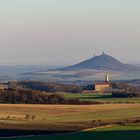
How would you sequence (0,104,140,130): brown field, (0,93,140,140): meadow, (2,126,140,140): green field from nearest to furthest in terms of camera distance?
(2,126,140,140): green field
(0,93,140,140): meadow
(0,104,140,130): brown field

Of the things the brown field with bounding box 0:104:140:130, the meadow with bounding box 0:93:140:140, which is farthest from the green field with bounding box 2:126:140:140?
the brown field with bounding box 0:104:140:130

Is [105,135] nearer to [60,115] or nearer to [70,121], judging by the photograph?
[70,121]

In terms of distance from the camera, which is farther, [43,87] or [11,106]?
[43,87]

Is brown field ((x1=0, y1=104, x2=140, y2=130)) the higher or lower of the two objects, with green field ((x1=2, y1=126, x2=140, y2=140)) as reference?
higher

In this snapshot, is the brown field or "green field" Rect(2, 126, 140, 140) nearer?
"green field" Rect(2, 126, 140, 140)

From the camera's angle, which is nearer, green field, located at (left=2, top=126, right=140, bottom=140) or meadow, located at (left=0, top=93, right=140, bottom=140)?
green field, located at (left=2, top=126, right=140, bottom=140)

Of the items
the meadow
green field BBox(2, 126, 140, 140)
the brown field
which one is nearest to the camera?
green field BBox(2, 126, 140, 140)

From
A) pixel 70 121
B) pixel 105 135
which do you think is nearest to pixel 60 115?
pixel 70 121

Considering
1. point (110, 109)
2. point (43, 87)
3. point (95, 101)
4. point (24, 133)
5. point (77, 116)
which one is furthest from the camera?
point (43, 87)

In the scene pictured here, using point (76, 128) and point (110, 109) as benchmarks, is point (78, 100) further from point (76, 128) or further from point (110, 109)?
point (76, 128)

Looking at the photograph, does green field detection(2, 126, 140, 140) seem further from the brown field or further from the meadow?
the brown field

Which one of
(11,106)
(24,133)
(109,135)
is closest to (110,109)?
(11,106)
